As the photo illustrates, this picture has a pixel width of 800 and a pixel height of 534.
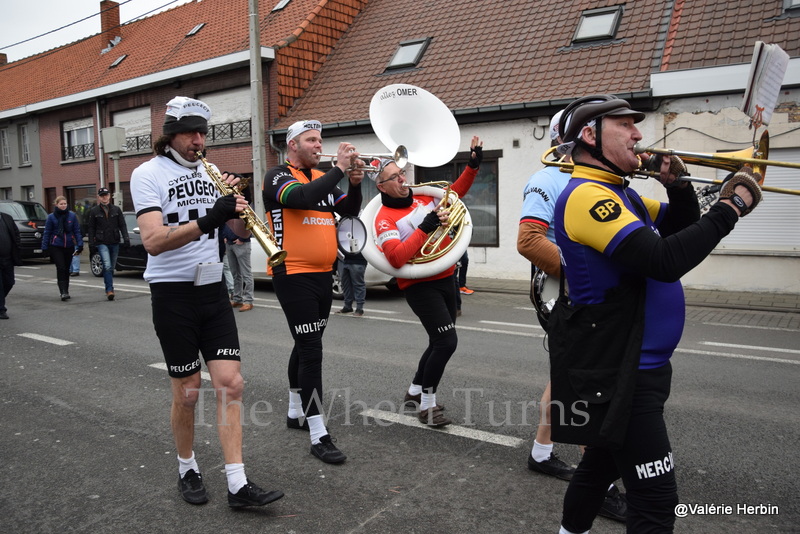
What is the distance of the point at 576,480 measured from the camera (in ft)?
8.53

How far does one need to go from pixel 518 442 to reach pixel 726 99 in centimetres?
972

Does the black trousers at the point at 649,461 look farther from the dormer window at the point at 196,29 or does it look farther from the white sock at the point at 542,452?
the dormer window at the point at 196,29

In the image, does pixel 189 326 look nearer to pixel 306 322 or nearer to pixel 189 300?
pixel 189 300

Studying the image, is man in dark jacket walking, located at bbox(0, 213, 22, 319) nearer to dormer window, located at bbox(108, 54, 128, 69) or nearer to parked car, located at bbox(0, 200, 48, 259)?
parked car, located at bbox(0, 200, 48, 259)

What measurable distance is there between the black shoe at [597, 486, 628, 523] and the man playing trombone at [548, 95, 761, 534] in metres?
0.86

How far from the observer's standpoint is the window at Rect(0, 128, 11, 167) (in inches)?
1141

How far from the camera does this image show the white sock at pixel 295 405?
14.9 feet

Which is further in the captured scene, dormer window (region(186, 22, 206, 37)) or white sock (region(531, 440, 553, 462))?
dormer window (region(186, 22, 206, 37))

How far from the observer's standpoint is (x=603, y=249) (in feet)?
7.36

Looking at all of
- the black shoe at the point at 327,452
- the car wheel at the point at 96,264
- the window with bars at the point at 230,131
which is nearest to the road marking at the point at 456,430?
the black shoe at the point at 327,452

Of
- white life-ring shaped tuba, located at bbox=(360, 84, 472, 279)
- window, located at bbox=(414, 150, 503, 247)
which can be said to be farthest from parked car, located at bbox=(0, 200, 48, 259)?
white life-ring shaped tuba, located at bbox=(360, 84, 472, 279)

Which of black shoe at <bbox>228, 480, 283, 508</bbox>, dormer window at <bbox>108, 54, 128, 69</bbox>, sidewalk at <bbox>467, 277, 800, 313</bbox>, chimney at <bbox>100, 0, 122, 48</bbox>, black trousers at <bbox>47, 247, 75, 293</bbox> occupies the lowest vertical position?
sidewalk at <bbox>467, 277, 800, 313</bbox>

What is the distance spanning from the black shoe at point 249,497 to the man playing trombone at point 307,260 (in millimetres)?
631

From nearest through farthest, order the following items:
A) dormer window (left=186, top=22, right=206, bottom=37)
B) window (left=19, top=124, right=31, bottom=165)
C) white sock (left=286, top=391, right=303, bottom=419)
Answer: white sock (left=286, top=391, right=303, bottom=419)
dormer window (left=186, top=22, right=206, bottom=37)
window (left=19, top=124, right=31, bottom=165)
